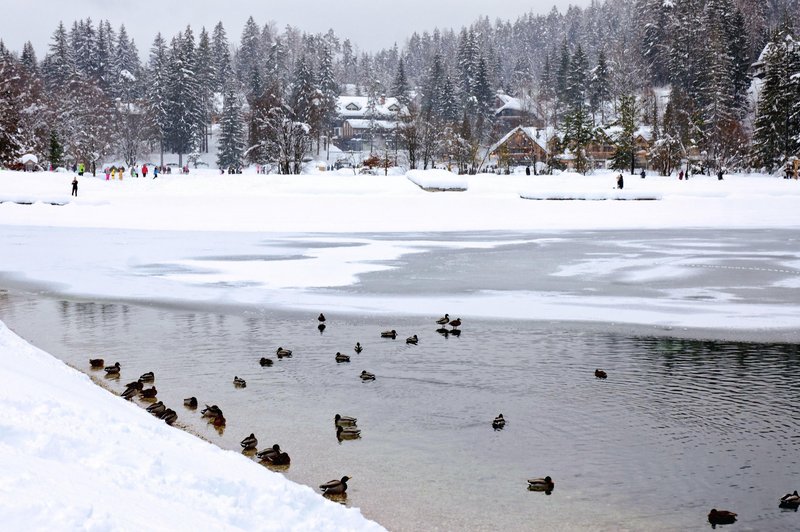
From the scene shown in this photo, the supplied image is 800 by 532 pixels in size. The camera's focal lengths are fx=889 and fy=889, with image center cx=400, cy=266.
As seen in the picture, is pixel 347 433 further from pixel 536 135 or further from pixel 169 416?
pixel 536 135

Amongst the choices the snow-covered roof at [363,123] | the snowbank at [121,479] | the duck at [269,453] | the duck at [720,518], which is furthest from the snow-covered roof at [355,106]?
the duck at [720,518]

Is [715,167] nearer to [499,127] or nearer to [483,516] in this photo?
[499,127]

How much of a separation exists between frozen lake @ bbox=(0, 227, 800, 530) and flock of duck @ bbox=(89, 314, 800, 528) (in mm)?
129

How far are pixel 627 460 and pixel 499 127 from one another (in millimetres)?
119593

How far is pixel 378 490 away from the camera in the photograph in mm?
8109

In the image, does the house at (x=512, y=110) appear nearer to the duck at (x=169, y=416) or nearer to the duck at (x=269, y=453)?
Answer: the duck at (x=169, y=416)

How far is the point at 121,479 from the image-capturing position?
6.23m

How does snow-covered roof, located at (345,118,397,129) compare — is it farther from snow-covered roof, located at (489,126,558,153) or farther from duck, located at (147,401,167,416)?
duck, located at (147,401,167,416)

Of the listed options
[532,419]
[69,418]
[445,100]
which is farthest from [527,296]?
[445,100]

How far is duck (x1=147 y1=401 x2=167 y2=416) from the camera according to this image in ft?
33.1

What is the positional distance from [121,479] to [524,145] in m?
105

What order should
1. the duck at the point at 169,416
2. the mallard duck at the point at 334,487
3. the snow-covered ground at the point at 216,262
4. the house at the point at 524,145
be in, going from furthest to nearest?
the house at the point at 524,145, the duck at the point at 169,416, the mallard duck at the point at 334,487, the snow-covered ground at the point at 216,262

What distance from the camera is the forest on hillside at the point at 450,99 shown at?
78.9 metres

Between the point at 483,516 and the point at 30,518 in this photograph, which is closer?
the point at 30,518
